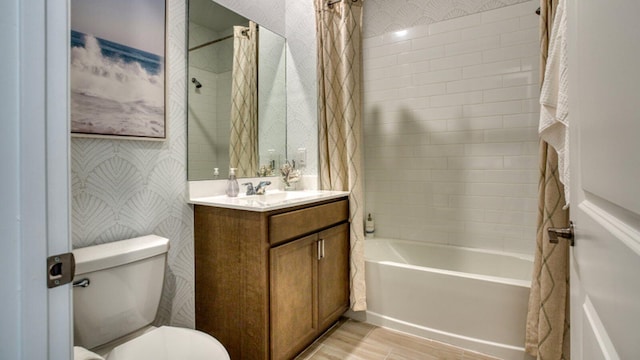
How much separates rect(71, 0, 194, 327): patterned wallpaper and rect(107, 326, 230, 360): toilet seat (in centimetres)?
47

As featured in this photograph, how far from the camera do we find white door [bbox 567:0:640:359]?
369 mm

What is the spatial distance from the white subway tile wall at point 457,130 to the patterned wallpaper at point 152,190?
5.32ft

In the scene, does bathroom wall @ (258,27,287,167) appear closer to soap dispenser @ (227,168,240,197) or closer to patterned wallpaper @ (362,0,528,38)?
soap dispenser @ (227,168,240,197)

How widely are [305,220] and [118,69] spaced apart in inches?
46.8

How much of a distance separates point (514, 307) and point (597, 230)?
145 cm

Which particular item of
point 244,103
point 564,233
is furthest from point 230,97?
point 564,233

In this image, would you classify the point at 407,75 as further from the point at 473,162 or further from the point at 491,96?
the point at 473,162

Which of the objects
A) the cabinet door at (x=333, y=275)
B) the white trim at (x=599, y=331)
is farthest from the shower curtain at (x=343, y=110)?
the white trim at (x=599, y=331)

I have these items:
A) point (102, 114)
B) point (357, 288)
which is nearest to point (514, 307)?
point (357, 288)

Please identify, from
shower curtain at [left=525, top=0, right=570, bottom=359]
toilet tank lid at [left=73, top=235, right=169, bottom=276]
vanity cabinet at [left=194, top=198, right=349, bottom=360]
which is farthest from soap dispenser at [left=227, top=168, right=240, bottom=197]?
shower curtain at [left=525, top=0, right=570, bottom=359]

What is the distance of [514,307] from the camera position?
1.68 metres

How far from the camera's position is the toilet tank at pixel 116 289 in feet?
3.71

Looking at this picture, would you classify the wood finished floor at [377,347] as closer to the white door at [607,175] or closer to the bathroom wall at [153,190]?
the bathroom wall at [153,190]

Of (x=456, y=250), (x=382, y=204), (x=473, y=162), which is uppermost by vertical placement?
(x=473, y=162)
